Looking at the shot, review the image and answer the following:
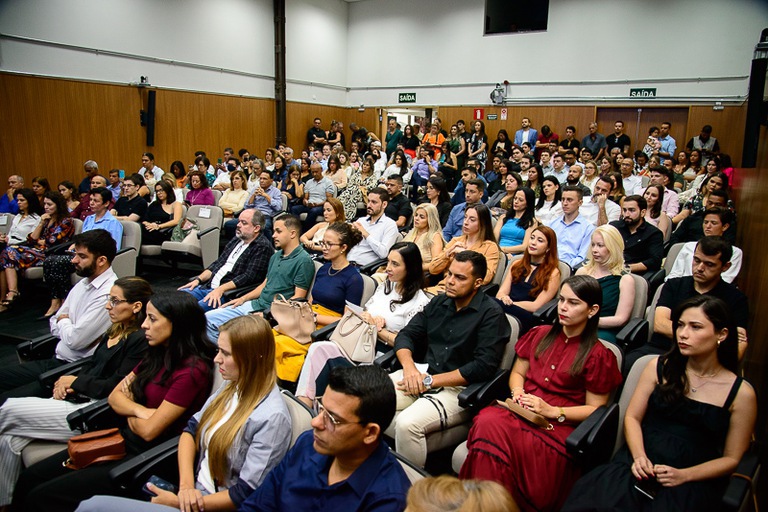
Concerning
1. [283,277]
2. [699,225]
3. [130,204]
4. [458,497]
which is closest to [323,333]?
[283,277]

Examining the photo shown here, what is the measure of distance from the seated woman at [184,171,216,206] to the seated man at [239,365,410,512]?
5709mm

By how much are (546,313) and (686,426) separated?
1271 mm

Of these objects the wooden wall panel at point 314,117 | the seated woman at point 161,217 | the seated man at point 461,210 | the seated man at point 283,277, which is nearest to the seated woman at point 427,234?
the seated man at point 461,210

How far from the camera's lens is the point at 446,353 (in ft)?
8.43

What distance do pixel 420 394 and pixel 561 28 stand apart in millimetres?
11001

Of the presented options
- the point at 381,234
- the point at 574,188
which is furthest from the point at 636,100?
the point at 381,234

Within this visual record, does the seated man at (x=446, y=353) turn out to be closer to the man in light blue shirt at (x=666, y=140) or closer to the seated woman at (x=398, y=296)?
the seated woman at (x=398, y=296)

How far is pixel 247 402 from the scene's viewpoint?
1.90 meters

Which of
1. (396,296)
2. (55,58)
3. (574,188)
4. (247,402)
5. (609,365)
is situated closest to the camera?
(247,402)

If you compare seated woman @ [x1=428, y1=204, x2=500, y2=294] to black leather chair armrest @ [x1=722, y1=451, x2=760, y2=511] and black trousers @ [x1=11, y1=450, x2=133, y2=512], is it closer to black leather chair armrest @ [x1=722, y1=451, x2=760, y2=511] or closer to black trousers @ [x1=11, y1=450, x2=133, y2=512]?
black leather chair armrest @ [x1=722, y1=451, x2=760, y2=511]

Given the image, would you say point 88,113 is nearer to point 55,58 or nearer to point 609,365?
point 55,58

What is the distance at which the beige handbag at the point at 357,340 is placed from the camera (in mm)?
2746

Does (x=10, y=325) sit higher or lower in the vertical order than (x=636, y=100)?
lower

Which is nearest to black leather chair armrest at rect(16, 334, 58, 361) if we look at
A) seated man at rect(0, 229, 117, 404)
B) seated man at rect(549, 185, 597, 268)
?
seated man at rect(0, 229, 117, 404)
